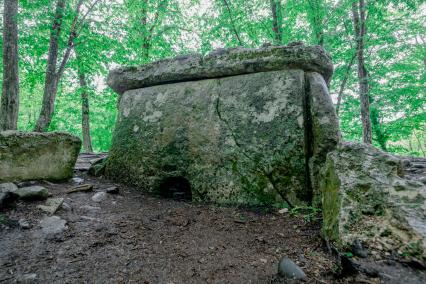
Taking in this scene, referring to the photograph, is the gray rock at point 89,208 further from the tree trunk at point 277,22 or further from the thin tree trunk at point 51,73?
the tree trunk at point 277,22

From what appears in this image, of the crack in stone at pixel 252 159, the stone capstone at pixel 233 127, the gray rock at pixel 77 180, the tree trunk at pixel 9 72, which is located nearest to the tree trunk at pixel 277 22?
the stone capstone at pixel 233 127

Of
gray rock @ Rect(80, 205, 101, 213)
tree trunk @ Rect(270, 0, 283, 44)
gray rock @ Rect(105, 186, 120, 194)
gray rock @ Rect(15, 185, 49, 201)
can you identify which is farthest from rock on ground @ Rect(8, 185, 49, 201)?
tree trunk @ Rect(270, 0, 283, 44)

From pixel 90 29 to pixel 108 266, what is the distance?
7077 mm

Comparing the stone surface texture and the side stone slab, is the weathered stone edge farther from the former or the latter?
the stone surface texture

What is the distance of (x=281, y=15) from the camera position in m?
6.33

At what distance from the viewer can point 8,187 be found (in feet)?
6.91

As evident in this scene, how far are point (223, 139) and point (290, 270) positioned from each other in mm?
1472

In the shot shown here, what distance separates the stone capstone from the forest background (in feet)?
13.9

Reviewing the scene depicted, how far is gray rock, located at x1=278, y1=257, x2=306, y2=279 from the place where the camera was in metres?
1.24

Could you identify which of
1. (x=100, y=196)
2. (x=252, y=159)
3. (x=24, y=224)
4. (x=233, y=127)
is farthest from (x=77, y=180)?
(x=252, y=159)

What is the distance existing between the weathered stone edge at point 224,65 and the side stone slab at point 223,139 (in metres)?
0.08

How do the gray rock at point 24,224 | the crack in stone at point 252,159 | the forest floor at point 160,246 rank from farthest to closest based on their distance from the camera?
the crack in stone at point 252,159, the gray rock at point 24,224, the forest floor at point 160,246

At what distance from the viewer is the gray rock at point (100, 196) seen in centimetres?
234

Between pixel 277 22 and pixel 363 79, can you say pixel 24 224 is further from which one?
pixel 363 79
